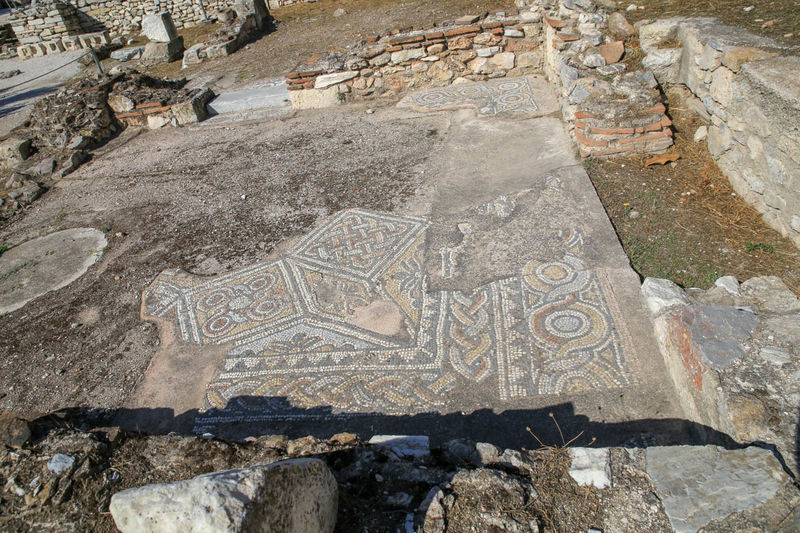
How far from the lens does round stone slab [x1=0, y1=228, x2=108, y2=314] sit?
4621mm

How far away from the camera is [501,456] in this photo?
7.14 feet

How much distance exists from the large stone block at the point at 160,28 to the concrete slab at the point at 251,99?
5053 millimetres

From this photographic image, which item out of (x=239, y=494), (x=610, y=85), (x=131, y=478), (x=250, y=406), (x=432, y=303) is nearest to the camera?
(x=239, y=494)

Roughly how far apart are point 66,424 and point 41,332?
1738mm

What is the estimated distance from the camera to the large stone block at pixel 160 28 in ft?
38.1

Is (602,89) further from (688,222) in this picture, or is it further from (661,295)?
(661,295)

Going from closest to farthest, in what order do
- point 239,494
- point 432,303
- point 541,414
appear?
point 239,494 < point 541,414 < point 432,303

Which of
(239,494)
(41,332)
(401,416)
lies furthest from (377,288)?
(41,332)

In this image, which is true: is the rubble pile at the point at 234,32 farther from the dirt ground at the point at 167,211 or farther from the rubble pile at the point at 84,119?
the dirt ground at the point at 167,211

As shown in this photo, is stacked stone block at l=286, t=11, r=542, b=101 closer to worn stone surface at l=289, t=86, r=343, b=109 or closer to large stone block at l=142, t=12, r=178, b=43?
worn stone surface at l=289, t=86, r=343, b=109

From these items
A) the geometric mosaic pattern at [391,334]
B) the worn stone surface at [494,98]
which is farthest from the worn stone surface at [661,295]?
the worn stone surface at [494,98]

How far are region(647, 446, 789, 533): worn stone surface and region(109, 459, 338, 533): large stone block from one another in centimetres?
133

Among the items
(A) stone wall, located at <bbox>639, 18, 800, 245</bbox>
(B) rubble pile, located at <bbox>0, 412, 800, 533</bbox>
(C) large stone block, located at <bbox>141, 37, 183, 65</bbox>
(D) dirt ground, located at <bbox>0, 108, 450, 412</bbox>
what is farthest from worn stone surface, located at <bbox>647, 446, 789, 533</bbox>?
(C) large stone block, located at <bbox>141, 37, 183, 65</bbox>

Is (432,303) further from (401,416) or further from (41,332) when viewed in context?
(41,332)
